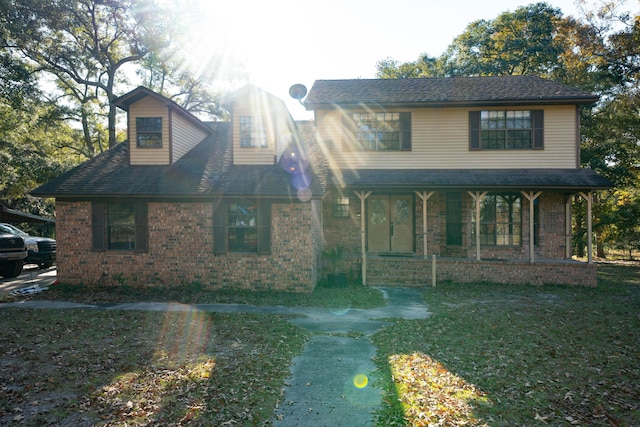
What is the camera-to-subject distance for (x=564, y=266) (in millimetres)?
12984

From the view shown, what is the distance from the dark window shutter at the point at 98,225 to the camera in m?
12.7

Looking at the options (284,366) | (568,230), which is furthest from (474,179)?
(284,366)

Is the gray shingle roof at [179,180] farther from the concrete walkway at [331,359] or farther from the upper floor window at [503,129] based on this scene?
the upper floor window at [503,129]

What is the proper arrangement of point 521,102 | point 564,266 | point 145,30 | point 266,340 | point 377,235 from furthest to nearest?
1. point 145,30
2. point 377,235
3. point 521,102
4. point 564,266
5. point 266,340

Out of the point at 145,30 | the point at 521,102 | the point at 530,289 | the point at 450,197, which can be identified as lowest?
the point at 530,289

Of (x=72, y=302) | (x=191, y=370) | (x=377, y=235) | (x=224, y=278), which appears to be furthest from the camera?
(x=377, y=235)

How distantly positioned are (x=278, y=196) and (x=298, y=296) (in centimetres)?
292

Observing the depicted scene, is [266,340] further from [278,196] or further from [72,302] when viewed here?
[72,302]

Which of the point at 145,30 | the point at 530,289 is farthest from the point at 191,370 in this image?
the point at 145,30

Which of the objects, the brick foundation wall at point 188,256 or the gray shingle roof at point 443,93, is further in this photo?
the gray shingle roof at point 443,93

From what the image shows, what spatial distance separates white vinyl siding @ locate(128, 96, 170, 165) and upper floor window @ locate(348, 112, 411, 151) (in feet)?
21.8

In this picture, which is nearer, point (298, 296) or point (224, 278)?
point (298, 296)

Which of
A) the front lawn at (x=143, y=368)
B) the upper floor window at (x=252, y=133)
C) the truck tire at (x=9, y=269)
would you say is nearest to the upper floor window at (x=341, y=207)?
the upper floor window at (x=252, y=133)

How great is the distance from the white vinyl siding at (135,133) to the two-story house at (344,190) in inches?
1.5
